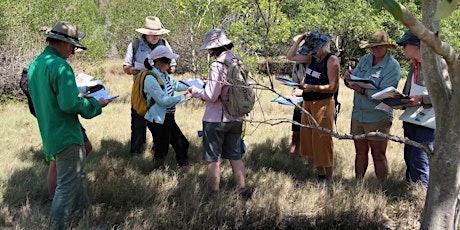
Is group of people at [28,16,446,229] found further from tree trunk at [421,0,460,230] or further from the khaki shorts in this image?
tree trunk at [421,0,460,230]

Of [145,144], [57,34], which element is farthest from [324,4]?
[57,34]

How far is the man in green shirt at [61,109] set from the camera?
3514 millimetres

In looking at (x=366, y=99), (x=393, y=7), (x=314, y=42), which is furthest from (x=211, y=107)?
(x=393, y=7)

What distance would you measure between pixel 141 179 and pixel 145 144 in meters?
1.52

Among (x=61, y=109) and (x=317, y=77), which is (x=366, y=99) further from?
(x=61, y=109)

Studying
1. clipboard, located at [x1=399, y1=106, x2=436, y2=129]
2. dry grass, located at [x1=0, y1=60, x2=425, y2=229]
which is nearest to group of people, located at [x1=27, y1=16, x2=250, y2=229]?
dry grass, located at [x1=0, y1=60, x2=425, y2=229]

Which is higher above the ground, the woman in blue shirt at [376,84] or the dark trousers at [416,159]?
the woman in blue shirt at [376,84]

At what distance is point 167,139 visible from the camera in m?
5.62

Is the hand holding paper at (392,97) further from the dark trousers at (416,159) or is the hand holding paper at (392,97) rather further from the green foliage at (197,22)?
the green foliage at (197,22)

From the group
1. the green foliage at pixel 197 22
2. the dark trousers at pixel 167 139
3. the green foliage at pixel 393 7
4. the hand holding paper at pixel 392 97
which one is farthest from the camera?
the green foliage at pixel 197 22

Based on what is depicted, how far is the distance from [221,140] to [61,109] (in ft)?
5.43

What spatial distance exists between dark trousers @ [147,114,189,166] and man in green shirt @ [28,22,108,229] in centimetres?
160

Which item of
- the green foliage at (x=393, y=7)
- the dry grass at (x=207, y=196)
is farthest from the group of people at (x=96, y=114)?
the green foliage at (x=393, y=7)

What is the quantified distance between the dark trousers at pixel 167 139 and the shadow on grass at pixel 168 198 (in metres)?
0.15
